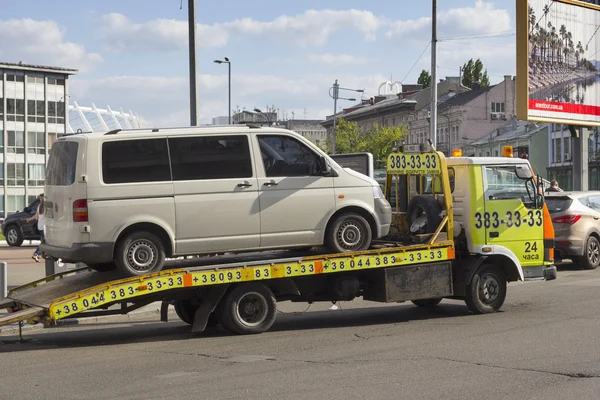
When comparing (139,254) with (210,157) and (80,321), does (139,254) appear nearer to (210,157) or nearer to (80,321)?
(210,157)

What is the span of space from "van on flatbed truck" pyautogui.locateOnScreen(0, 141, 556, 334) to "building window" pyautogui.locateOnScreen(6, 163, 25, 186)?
243 ft

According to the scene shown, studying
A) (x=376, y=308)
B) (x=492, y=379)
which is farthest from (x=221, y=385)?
(x=376, y=308)

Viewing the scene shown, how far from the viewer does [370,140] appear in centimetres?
8388

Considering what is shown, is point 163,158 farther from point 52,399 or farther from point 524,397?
point 524,397

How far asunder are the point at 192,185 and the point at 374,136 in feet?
239

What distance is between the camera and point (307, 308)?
1495 centimetres

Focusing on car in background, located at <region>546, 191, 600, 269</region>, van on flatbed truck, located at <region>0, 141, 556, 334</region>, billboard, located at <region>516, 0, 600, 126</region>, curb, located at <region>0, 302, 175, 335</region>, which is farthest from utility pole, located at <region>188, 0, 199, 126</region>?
billboard, located at <region>516, 0, 600, 126</region>

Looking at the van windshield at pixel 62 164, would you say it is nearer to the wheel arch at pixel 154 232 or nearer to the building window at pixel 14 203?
the wheel arch at pixel 154 232

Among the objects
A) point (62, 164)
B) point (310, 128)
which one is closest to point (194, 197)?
point (62, 164)

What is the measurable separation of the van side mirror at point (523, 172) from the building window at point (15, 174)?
75463 millimetres

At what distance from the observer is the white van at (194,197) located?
1082 cm

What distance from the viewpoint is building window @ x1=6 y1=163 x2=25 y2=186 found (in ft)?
273

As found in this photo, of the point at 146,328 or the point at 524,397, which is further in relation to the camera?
the point at 146,328

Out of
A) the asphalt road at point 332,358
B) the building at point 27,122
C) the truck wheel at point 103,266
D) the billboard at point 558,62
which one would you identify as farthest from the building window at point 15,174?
the truck wheel at point 103,266
